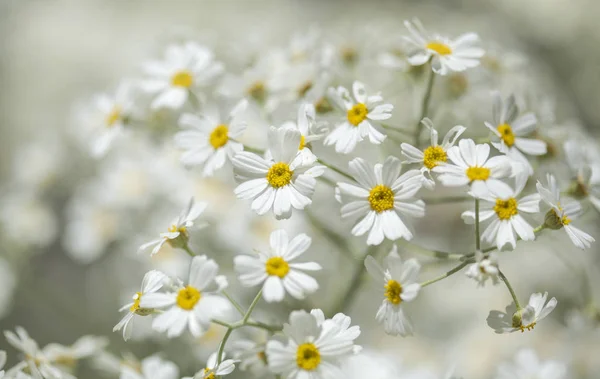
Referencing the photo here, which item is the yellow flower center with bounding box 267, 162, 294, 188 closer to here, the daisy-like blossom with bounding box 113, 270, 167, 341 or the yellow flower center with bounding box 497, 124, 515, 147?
the daisy-like blossom with bounding box 113, 270, 167, 341

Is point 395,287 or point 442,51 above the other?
point 442,51

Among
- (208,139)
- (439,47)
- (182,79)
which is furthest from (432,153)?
(182,79)

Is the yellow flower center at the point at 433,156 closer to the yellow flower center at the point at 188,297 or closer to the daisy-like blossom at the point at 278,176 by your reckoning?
the daisy-like blossom at the point at 278,176

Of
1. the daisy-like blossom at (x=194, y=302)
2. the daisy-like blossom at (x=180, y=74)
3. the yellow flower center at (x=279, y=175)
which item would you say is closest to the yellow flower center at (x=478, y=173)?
the yellow flower center at (x=279, y=175)

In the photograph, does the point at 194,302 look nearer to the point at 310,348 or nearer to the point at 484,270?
the point at 310,348

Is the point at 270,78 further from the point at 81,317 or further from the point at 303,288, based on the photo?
the point at 81,317

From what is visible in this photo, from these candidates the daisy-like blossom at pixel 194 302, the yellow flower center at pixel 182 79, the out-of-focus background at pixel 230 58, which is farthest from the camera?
the out-of-focus background at pixel 230 58
